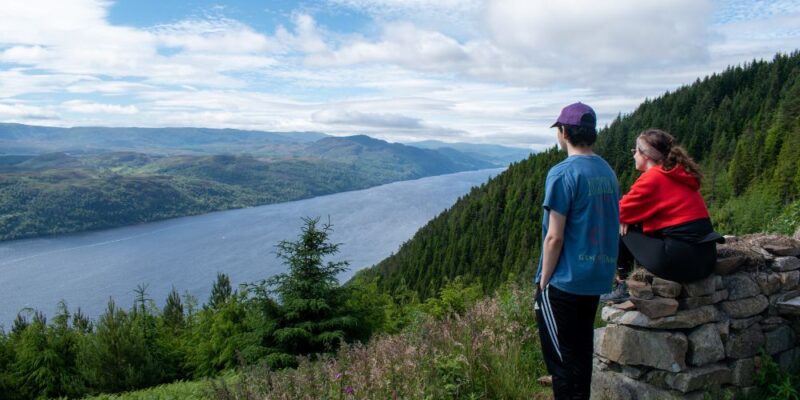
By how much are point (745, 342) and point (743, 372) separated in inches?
10.5

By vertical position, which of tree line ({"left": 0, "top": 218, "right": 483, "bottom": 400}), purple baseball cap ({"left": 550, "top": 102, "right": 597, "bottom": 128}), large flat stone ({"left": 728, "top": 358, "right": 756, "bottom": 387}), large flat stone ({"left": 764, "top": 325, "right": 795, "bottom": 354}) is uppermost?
purple baseball cap ({"left": 550, "top": 102, "right": 597, "bottom": 128})

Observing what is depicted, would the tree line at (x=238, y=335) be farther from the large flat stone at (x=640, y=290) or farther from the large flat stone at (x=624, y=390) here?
the large flat stone at (x=640, y=290)

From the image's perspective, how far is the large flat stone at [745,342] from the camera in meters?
4.33

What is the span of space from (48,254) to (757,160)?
167m

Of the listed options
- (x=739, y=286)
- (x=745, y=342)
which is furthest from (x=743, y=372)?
(x=739, y=286)

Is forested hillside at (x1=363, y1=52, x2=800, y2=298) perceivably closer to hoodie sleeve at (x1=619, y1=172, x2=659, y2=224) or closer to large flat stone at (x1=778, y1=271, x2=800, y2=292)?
large flat stone at (x1=778, y1=271, x2=800, y2=292)

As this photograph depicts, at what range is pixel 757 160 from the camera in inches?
3174

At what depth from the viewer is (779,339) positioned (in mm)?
4605

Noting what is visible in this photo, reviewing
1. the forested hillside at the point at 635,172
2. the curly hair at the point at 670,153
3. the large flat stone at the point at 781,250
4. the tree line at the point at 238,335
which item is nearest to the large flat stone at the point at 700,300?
the large flat stone at the point at 781,250

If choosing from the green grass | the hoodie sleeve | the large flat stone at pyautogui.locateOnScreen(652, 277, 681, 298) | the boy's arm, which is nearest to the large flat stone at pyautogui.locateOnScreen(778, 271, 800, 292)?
the large flat stone at pyautogui.locateOnScreen(652, 277, 681, 298)

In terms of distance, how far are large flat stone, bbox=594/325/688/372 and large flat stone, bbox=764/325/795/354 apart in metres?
1.09

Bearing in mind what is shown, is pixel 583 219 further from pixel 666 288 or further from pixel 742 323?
pixel 742 323

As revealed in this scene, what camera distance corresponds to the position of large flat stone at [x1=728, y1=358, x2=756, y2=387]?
4.31m

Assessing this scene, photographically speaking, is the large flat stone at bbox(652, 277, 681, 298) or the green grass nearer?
Result: the large flat stone at bbox(652, 277, 681, 298)
